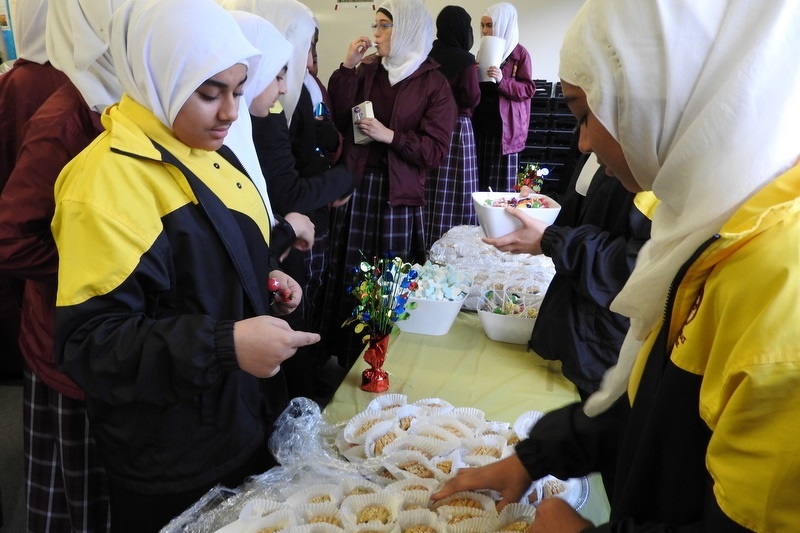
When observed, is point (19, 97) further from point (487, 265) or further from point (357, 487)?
Result: point (487, 265)

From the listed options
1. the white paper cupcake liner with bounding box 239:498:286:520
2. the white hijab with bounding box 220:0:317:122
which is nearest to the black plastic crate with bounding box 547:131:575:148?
the white hijab with bounding box 220:0:317:122

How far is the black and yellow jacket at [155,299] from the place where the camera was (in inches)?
37.6

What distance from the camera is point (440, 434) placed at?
3.77ft

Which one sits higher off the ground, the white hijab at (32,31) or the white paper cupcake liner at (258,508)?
the white hijab at (32,31)

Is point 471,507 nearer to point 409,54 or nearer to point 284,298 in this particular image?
point 284,298

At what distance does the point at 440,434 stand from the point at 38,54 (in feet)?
4.80

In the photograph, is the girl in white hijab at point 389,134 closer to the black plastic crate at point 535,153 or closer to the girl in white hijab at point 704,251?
the girl in white hijab at point 704,251

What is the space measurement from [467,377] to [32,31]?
1.52 m

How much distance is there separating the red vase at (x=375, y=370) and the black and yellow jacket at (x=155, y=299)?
1.11 ft

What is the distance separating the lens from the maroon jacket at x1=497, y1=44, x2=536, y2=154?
4.23 meters

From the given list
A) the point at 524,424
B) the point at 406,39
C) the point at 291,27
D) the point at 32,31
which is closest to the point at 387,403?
the point at 524,424

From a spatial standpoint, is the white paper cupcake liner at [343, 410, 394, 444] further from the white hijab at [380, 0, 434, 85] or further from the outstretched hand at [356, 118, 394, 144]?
the white hijab at [380, 0, 434, 85]

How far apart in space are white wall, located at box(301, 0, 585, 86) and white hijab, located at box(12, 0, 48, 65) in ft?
14.0

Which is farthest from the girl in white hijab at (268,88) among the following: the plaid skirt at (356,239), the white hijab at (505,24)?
the white hijab at (505,24)
